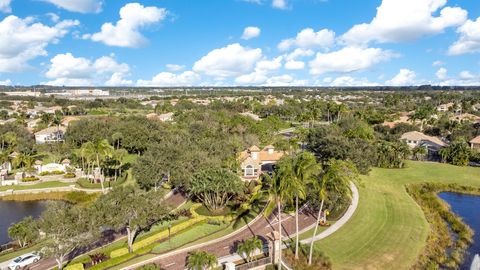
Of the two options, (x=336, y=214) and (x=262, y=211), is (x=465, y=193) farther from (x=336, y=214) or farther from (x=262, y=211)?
(x=262, y=211)

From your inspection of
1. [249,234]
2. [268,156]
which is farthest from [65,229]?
[268,156]

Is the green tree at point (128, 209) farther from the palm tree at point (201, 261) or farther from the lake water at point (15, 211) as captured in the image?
the lake water at point (15, 211)

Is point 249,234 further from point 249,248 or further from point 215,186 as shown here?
point 215,186

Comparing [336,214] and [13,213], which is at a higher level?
[336,214]

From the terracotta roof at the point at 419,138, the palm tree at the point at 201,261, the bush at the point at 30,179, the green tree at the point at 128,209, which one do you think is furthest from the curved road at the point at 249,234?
the terracotta roof at the point at 419,138

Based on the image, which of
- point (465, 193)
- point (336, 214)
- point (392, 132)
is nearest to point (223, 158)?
point (336, 214)

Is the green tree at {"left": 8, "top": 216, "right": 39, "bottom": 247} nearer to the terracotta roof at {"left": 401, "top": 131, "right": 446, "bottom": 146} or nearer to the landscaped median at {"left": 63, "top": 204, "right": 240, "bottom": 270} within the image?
the landscaped median at {"left": 63, "top": 204, "right": 240, "bottom": 270}

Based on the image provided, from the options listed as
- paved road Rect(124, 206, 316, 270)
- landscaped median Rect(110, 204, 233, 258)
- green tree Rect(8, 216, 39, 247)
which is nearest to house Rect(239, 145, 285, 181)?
landscaped median Rect(110, 204, 233, 258)
